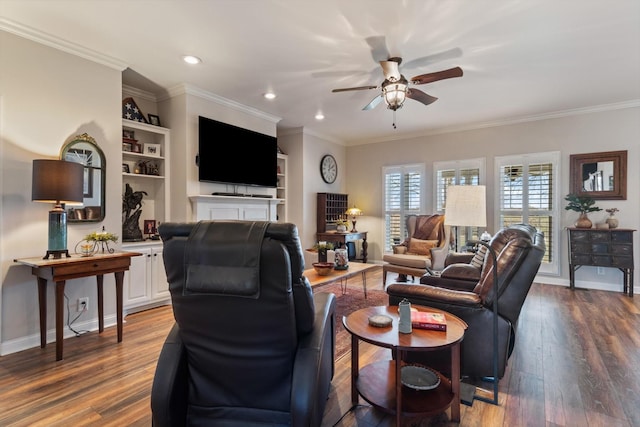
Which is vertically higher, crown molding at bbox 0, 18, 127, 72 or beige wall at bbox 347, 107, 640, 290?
crown molding at bbox 0, 18, 127, 72

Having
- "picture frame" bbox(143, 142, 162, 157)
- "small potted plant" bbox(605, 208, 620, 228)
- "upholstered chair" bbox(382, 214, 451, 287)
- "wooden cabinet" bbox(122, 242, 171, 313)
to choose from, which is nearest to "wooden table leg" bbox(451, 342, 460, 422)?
"upholstered chair" bbox(382, 214, 451, 287)

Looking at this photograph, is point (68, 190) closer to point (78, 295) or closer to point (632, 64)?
point (78, 295)

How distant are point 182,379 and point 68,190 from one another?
6.80 feet

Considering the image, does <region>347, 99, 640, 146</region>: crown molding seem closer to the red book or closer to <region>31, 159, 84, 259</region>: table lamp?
the red book

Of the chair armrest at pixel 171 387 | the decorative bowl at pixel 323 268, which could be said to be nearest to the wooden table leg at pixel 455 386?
the chair armrest at pixel 171 387

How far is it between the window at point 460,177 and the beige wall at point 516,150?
0.36 feet

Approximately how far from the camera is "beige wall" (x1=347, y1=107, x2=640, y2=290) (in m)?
4.66

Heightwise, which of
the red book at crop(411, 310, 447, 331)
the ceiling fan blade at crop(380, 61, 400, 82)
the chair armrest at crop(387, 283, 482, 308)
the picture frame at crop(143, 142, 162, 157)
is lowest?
the red book at crop(411, 310, 447, 331)

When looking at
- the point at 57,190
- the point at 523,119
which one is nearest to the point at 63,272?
the point at 57,190

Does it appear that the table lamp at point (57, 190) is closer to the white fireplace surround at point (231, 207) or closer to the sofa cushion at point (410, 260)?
the white fireplace surround at point (231, 207)

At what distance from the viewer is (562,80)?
3.83 metres

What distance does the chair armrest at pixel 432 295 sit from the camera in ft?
6.95

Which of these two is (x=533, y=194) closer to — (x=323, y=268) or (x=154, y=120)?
(x=323, y=268)

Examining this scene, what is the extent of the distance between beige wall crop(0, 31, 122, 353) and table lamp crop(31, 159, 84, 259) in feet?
0.90
